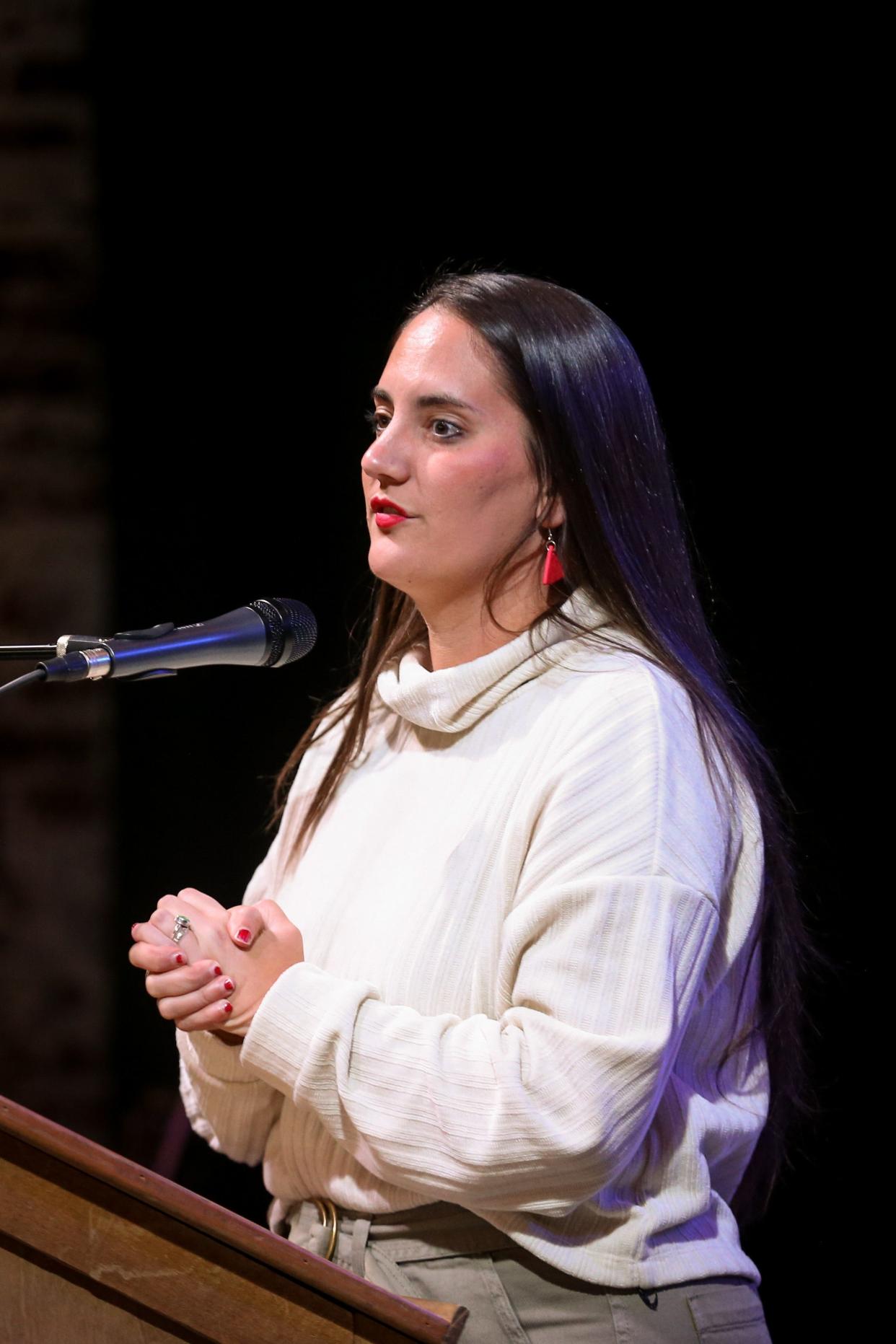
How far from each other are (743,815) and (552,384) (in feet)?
1.74

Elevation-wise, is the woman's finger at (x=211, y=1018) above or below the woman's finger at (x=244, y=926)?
below

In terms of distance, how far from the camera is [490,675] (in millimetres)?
1541

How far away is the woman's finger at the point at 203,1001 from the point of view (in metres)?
1.35

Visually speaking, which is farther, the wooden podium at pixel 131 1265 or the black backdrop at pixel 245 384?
the black backdrop at pixel 245 384

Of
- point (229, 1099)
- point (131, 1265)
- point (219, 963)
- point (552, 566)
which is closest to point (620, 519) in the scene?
point (552, 566)

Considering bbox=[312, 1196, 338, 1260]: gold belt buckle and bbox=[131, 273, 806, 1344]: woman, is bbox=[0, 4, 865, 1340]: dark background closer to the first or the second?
bbox=[131, 273, 806, 1344]: woman

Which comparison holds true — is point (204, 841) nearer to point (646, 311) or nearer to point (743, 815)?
point (646, 311)

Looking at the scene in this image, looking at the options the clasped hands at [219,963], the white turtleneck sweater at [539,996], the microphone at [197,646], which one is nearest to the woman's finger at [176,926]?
the clasped hands at [219,963]

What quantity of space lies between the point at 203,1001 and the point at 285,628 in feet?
1.24

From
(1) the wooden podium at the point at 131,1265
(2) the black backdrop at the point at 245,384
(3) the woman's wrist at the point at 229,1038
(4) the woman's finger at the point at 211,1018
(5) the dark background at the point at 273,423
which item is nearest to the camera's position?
(1) the wooden podium at the point at 131,1265

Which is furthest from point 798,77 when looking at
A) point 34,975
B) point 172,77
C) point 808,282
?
point 34,975

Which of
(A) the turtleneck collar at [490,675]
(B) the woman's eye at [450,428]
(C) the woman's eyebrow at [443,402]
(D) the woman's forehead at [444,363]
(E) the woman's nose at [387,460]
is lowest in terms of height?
(A) the turtleneck collar at [490,675]

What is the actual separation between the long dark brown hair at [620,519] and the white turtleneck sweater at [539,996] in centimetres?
5

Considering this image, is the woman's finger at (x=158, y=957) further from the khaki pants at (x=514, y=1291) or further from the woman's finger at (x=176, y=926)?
the khaki pants at (x=514, y=1291)
